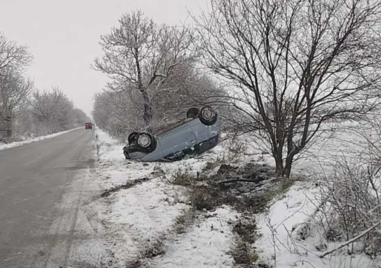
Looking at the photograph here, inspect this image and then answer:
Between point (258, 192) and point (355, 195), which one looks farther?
point (258, 192)

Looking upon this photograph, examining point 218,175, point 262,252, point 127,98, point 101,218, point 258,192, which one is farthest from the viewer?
point 127,98

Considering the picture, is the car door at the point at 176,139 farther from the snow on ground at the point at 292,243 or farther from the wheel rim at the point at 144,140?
the snow on ground at the point at 292,243

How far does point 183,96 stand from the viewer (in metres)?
8.90

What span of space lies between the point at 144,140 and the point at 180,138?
1285mm

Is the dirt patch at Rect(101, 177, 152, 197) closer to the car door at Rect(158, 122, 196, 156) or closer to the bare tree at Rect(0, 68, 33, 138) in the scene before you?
the car door at Rect(158, 122, 196, 156)

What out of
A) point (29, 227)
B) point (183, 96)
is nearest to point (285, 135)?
point (183, 96)

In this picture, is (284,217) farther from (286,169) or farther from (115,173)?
(115,173)

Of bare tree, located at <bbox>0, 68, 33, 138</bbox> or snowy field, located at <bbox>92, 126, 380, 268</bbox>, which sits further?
bare tree, located at <bbox>0, 68, 33, 138</bbox>

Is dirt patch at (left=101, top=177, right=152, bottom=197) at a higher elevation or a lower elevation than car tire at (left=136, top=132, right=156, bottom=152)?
lower

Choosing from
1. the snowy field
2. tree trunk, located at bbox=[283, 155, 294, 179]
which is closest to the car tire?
the snowy field

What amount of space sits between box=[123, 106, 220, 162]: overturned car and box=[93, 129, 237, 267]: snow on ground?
3.08 meters

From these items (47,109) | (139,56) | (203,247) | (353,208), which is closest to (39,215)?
(203,247)

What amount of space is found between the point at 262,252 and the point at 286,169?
4.24 meters

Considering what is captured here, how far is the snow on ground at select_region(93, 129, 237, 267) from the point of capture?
380cm
